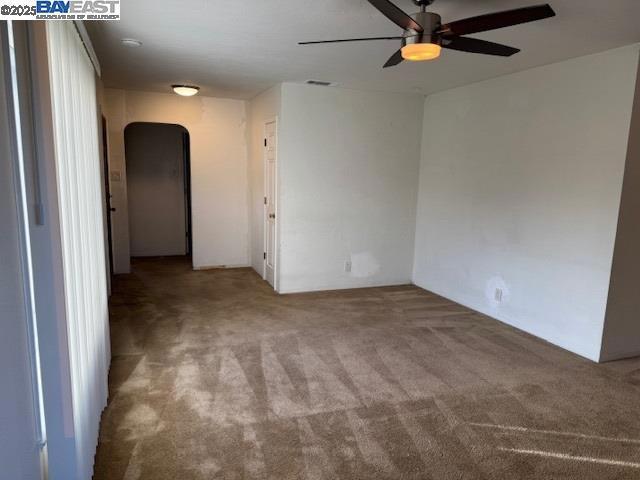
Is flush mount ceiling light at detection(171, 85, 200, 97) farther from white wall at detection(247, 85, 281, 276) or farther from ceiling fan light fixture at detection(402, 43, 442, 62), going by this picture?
ceiling fan light fixture at detection(402, 43, 442, 62)

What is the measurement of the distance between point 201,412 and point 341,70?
329 cm

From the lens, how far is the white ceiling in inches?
101

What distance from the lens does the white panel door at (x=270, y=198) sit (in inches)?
208

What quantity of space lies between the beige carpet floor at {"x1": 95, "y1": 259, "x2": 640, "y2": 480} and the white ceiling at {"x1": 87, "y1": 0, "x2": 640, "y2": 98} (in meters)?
2.48

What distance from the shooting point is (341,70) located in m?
4.17

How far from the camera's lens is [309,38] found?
125 inches

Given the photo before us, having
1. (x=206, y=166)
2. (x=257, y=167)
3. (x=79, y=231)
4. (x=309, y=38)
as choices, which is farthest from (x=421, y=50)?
(x=206, y=166)

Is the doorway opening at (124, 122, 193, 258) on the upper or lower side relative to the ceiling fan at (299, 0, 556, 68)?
lower

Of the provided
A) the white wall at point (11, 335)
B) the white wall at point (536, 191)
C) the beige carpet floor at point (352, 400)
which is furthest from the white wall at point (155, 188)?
the white wall at point (11, 335)

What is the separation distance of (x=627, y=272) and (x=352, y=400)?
98.9 inches

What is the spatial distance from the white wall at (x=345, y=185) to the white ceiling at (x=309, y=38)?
43cm

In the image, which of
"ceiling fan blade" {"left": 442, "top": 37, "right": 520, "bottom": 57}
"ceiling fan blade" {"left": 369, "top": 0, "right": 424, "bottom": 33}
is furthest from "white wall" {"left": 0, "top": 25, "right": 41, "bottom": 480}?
"ceiling fan blade" {"left": 442, "top": 37, "right": 520, "bottom": 57}

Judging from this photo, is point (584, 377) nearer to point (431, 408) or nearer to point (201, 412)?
point (431, 408)

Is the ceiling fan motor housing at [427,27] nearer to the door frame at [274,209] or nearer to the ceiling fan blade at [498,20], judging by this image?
the ceiling fan blade at [498,20]
